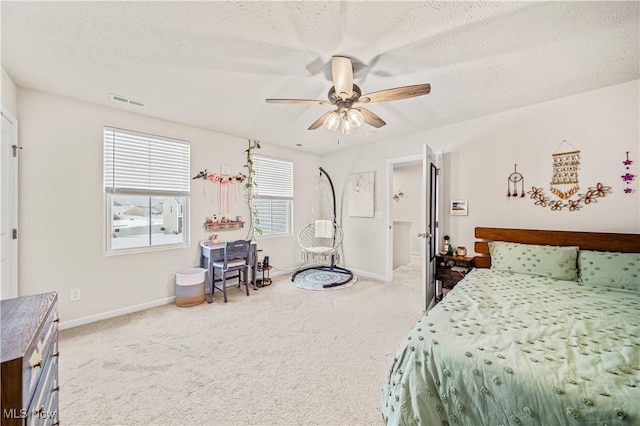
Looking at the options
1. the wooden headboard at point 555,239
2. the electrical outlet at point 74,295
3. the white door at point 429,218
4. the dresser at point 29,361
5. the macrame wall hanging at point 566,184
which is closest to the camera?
the dresser at point 29,361

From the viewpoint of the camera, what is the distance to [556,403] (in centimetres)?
93

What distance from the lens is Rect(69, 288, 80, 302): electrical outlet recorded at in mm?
2689

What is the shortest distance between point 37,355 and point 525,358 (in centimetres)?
195

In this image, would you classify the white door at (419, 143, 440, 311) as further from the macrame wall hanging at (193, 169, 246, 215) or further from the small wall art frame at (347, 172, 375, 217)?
the macrame wall hanging at (193, 169, 246, 215)

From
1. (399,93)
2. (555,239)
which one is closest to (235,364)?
(399,93)

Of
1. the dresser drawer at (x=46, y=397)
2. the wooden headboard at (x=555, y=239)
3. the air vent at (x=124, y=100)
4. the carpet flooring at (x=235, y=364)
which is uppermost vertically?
the air vent at (x=124, y=100)

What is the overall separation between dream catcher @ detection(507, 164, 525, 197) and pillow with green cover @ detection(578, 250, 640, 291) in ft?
2.98

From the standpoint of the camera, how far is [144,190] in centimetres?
315

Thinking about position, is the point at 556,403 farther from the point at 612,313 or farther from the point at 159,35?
the point at 159,35

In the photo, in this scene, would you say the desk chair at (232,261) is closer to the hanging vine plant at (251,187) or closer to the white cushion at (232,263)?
the white cushion at (232,263)

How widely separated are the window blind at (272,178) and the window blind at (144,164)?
1.17m

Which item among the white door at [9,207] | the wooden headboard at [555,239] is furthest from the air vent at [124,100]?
the wooden headboard at [555,239]

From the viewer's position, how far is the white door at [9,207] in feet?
7.05

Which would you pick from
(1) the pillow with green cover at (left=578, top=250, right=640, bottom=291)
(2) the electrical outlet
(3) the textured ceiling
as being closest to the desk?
(2) the electrical outlet
